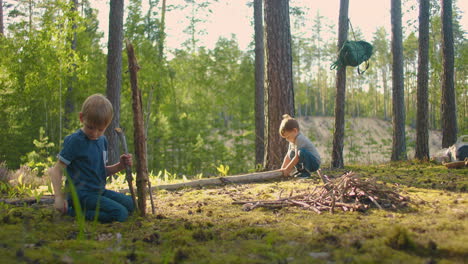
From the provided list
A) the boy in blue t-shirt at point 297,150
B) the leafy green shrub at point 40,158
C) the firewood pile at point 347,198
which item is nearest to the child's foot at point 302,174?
the boy in blue t-shirt at point 297,150

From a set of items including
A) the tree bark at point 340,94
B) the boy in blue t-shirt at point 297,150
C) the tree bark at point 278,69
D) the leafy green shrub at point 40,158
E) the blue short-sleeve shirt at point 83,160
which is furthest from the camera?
the leafy green shrub at point 40,158

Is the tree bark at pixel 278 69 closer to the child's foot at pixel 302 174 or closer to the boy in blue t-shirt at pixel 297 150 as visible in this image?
the child's foot at pixel 302 174

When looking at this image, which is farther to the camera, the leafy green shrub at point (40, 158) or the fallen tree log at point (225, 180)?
the leafy green shrub at point (40, 158)

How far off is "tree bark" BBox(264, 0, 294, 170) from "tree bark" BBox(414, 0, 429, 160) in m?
4.88

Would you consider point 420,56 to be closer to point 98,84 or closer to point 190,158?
point 98,84

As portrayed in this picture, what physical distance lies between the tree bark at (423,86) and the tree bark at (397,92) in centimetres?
151

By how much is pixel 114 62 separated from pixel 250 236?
7.36 m

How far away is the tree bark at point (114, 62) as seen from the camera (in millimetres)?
8406

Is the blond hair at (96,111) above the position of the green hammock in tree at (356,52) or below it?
below

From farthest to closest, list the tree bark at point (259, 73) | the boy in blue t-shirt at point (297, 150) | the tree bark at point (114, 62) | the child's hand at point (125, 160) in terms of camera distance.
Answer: the tree bark at point (259, 73), the tree bark at point (114, 62), the boy in blue t-shirt at point (297, 150), the child's hand at point (125, 160)

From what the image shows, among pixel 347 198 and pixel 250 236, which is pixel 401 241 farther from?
pixel 347 198

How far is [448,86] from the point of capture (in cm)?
980

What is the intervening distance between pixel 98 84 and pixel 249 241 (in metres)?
16.2

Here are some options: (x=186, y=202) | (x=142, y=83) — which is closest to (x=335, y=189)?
(x=186, y=202)
